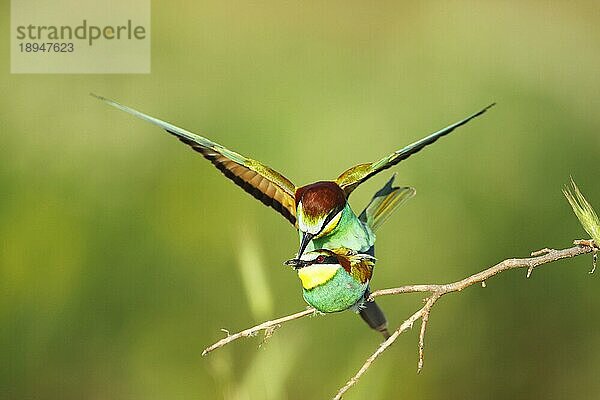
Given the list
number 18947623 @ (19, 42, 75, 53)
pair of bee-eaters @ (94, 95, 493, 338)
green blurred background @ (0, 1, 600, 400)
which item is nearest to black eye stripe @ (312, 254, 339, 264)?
pair of bee-eaters @ (94, 95, 493, 338)

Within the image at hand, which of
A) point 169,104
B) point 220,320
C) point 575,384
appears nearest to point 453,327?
point 575,384

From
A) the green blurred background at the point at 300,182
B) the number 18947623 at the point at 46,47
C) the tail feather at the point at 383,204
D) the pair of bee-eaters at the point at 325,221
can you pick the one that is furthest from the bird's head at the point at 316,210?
the number 18947623 at the point at 46,47

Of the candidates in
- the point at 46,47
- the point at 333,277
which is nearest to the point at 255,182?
the point at 333,277

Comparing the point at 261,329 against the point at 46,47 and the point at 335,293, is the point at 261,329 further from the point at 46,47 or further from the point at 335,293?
the point at 46,47

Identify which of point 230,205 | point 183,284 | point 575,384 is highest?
point 230,205

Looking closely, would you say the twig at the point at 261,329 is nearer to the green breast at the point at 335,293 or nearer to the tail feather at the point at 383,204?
the green breast at the point at 335,293

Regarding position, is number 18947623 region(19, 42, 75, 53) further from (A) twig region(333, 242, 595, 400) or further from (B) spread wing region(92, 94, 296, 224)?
(A) twig region(333, 242, 595, 400)

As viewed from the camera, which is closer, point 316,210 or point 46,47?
point 316,210

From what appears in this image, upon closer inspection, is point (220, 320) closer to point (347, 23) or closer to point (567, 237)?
point (567, 237)
